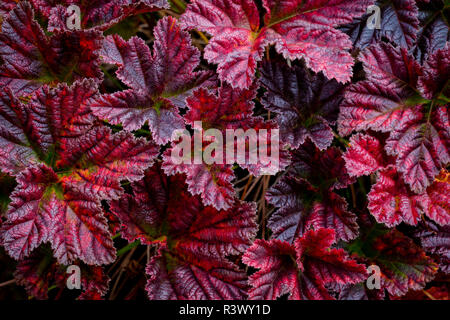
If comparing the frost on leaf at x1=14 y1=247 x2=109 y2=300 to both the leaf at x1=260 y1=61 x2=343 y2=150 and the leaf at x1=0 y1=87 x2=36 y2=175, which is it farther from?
the leaf at x1=260 y1=61 x2=343 y2=150

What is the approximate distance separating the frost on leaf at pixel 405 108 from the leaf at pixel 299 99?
0.07m

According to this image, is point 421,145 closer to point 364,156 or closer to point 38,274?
point 364,156

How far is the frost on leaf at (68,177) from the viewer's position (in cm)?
109

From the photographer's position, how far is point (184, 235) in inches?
49.9

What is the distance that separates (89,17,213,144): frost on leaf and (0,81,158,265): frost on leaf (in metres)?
0.06

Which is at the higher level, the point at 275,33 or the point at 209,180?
the point at 275,33

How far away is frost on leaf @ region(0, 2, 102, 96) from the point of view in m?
1.14

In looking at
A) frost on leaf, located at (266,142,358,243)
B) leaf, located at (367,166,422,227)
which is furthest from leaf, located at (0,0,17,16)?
leaf, located at (367,166,422,227)

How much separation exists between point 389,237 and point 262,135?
502 mm

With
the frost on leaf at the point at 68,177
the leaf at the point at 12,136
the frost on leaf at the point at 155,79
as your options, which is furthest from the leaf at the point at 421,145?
the leaf at the point at 12,136

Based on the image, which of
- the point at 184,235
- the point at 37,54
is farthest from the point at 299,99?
the point at 37,54

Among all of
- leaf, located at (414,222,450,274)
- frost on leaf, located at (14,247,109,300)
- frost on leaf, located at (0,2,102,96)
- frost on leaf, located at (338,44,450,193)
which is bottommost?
frost on leaf, located at (14,247,109,300)

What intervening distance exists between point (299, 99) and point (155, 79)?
428 mm

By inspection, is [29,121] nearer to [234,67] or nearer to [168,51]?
[168,51]
